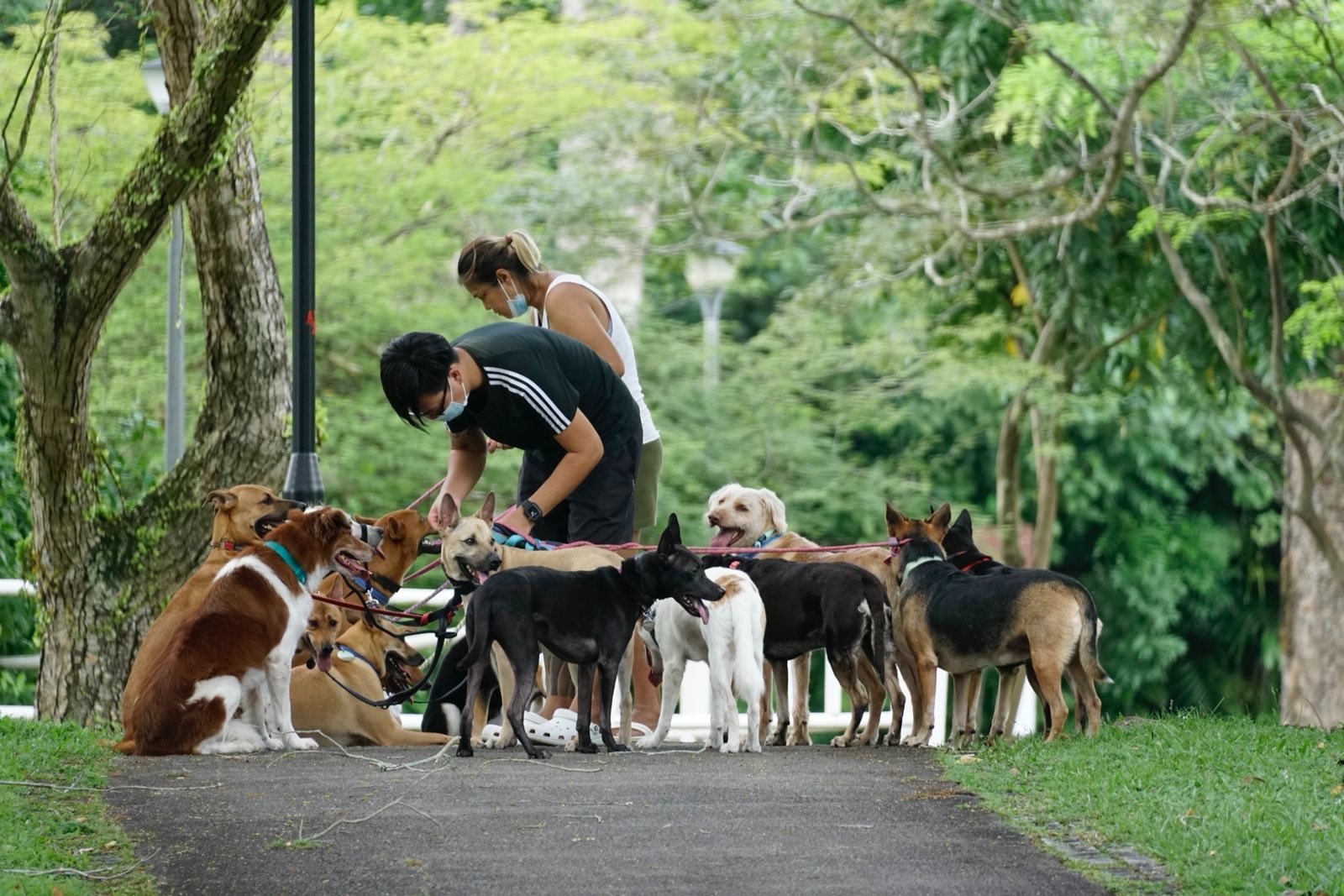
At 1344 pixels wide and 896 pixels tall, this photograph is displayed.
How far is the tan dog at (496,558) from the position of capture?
27.2ft

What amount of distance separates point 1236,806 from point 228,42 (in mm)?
7529

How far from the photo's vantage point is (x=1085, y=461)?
29203mm

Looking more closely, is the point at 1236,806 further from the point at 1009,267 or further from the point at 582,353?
the point at 1009,267

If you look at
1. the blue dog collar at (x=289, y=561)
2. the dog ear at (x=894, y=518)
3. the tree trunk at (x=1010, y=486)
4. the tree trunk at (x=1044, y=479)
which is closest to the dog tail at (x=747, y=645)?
the dog ear at (x=894, y=518)

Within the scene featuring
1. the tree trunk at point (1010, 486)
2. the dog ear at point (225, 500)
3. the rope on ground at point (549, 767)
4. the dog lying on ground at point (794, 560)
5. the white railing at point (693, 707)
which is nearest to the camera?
the rope on ground at point (549, 767)

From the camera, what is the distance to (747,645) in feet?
27.6

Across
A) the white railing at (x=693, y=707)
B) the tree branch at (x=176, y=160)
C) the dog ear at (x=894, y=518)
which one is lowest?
the white railing at (x=693, y=707)

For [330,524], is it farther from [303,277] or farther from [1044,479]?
[1044,479]

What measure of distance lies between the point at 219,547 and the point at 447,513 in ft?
5.60

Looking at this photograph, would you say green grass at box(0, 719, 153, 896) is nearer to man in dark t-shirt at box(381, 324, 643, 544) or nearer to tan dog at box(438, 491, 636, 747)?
tan dog at box(438, 491, 636, 747)

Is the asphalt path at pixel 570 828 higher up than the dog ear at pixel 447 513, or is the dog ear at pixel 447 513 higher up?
the dog ear at pixel 447 513

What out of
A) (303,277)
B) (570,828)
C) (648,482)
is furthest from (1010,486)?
(570,828)

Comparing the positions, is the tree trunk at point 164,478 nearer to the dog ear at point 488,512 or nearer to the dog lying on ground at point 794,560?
the dog lying on ground at point 794,560

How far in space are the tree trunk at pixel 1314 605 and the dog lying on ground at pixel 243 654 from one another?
1436 centimetres
